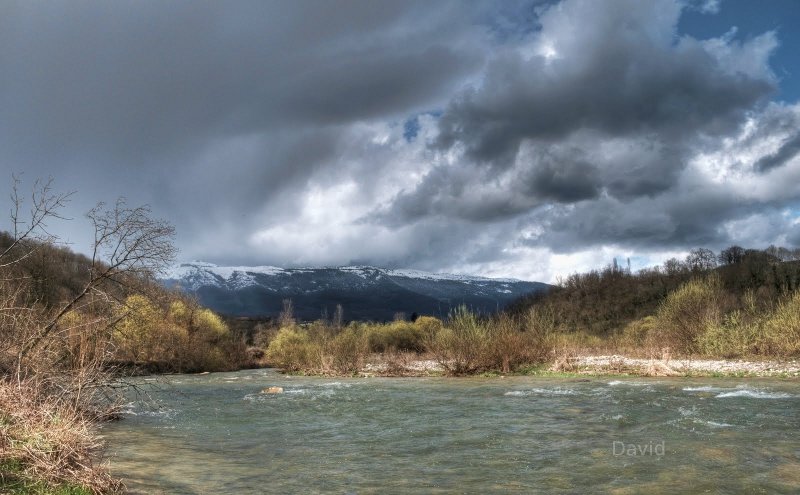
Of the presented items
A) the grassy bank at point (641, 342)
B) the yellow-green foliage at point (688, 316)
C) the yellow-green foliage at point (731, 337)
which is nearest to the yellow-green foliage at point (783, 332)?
the grassy bank at point (641, 342)

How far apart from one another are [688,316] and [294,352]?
36.9m

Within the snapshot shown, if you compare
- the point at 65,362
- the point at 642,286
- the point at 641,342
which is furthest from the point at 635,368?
the point at 642,286

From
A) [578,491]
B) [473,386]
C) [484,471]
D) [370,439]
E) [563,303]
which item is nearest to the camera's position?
[578,491]

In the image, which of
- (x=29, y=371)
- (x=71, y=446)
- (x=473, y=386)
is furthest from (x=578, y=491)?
(x=473, y=386)

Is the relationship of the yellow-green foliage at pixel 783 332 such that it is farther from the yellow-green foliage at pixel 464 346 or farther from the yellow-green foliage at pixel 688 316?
the yellow-green foliage at pixel 464 346

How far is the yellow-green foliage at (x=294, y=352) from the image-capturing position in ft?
178

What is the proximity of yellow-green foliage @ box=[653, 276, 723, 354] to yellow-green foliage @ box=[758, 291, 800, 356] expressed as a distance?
3948 millimetres

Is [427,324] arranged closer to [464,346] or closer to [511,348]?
[464,346]

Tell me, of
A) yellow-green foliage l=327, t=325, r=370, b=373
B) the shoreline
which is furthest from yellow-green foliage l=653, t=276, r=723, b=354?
yellow-green foliage l=327, t=325, r=370, b=373

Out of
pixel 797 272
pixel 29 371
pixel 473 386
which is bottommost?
pixel 473 386

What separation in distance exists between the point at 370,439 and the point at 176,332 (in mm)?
55647

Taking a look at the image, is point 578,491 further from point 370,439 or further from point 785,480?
point 370,439

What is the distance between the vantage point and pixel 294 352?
194ft

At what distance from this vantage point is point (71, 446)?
9281 millimetres
